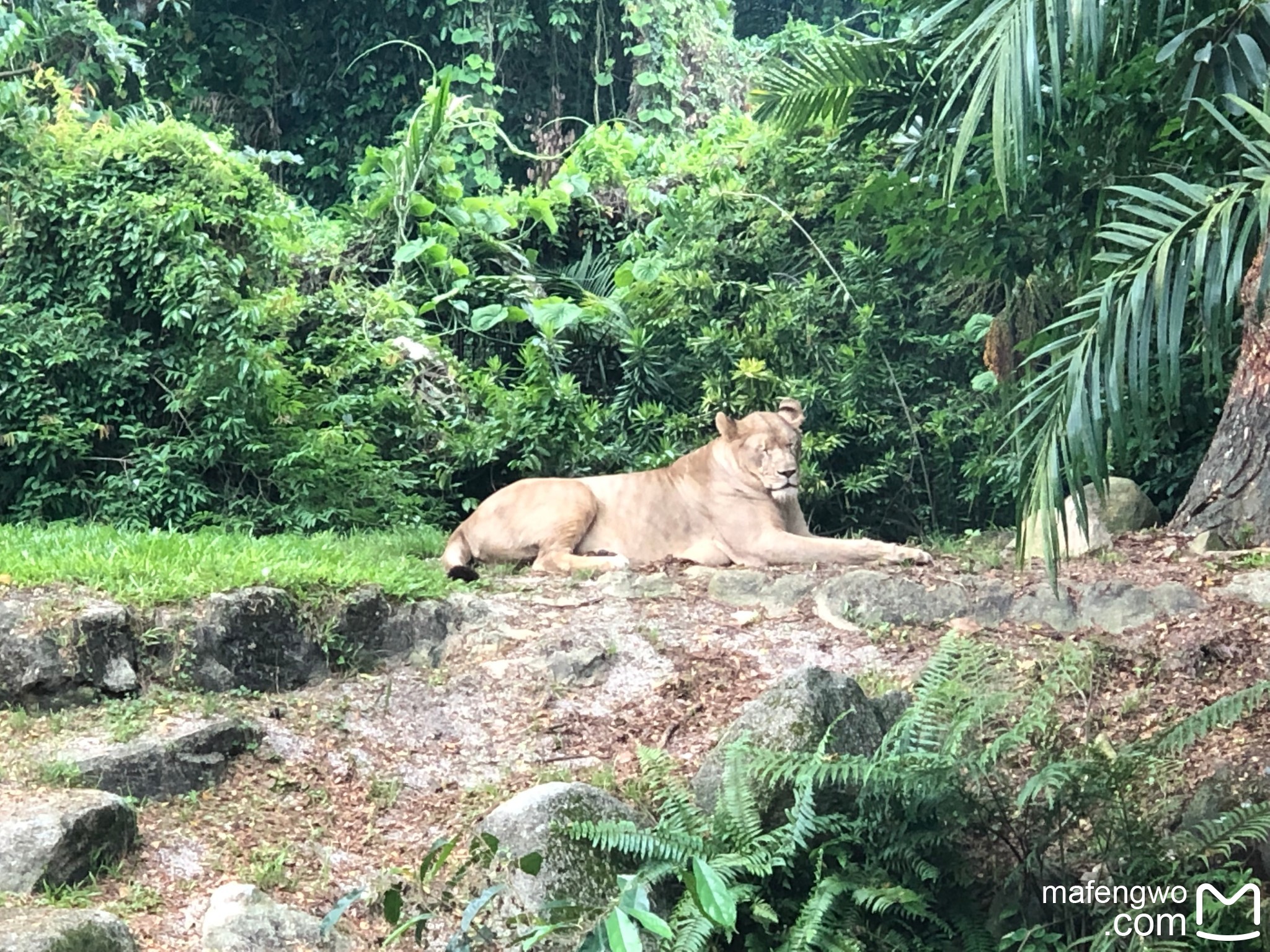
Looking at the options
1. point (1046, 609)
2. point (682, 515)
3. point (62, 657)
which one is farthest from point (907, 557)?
point (62, 657)

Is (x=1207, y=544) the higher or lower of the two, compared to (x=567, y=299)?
lower

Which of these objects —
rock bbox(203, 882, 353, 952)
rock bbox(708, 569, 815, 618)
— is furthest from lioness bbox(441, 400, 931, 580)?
rock bbox(203, 882, 353, 952)

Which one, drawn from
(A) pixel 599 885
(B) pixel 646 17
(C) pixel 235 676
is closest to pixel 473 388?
(C) pixel 235 676

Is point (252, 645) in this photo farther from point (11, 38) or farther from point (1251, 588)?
point (11, 38)

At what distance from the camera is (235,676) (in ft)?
19.6

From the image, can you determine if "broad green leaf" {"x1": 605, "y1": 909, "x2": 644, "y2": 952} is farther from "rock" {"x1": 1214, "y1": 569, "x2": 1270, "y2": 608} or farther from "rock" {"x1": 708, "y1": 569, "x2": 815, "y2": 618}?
"rock" {"x1": 1214, "y1": 569, "x2": 1270, "y2": 608}

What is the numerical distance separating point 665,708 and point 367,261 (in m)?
7.16

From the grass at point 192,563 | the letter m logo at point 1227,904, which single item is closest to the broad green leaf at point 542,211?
the grass at point 192,563

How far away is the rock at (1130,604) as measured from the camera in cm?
643

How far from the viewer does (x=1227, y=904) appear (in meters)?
4.50

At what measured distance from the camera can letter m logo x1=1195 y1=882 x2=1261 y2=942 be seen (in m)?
4.42

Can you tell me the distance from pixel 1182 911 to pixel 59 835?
3.64 meters

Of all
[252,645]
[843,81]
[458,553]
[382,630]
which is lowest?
[458,553]

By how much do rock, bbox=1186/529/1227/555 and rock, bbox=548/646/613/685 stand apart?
10.6ft
